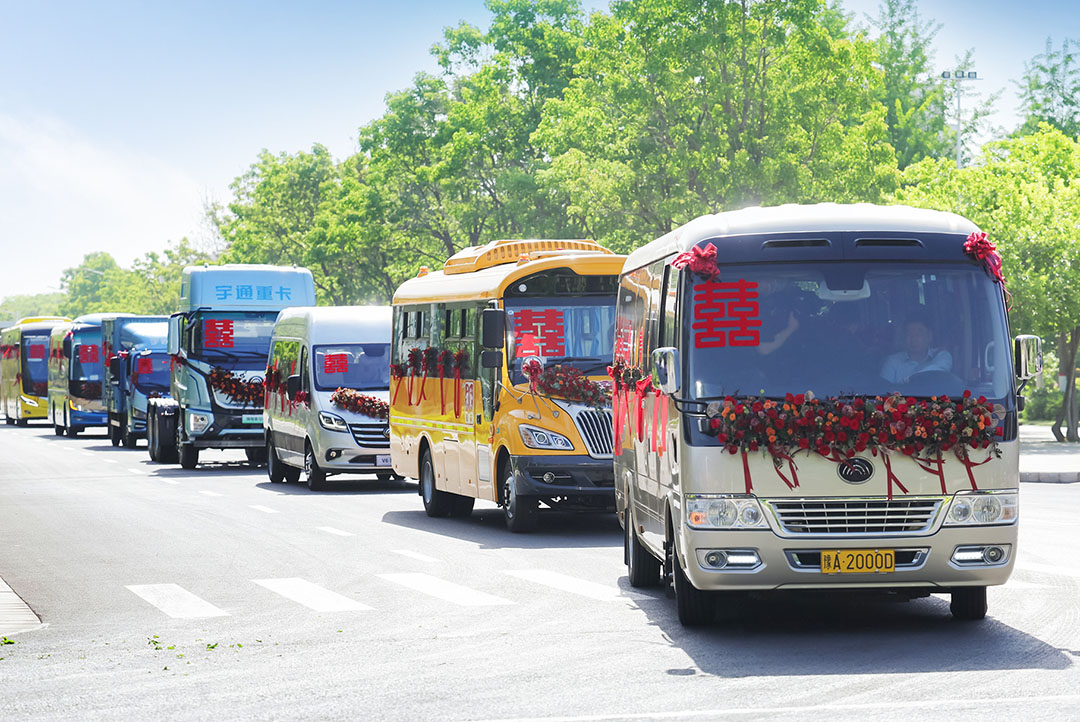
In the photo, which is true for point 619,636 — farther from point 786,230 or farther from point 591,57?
point 591,57

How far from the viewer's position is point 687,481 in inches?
401

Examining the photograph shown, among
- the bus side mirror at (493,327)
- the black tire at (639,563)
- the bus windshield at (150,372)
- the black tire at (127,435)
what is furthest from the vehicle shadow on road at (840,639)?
the black tire at (127,435)

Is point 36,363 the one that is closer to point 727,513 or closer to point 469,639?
point 469,639

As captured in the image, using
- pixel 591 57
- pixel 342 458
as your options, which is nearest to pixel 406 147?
pixel 591 57

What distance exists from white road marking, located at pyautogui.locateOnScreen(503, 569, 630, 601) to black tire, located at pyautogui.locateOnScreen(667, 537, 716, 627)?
1693mm

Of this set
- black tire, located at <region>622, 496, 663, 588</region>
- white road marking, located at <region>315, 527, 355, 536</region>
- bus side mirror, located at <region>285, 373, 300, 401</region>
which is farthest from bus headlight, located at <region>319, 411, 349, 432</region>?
black tire, located at <region>622, 496, 663, 588</region>

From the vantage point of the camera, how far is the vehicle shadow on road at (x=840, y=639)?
9.42m

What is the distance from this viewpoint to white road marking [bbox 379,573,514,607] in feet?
41.4

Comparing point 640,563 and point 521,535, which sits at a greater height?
point 640,563

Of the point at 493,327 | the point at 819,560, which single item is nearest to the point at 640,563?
the point at 819,560

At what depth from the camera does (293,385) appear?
1042 inches

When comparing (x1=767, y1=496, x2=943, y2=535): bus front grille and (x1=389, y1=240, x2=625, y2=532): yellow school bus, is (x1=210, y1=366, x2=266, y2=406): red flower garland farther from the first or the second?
(x1=767, y1=496, x2=943, y2=535): bus front grille

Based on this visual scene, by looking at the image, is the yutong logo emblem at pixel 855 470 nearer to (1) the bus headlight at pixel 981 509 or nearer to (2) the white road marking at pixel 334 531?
(1) the bus headlight at pixel 981 509

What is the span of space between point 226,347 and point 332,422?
280 inches
